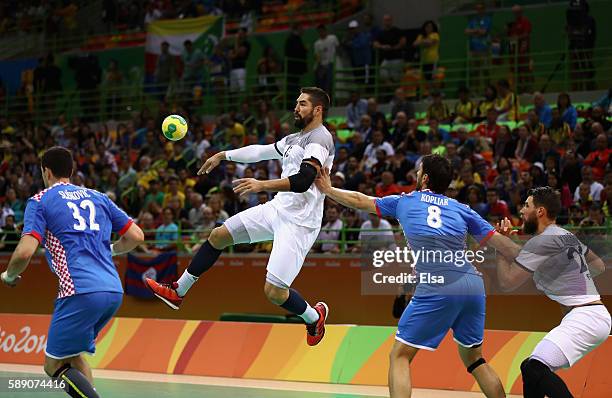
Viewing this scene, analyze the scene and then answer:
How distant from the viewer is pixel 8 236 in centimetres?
2289

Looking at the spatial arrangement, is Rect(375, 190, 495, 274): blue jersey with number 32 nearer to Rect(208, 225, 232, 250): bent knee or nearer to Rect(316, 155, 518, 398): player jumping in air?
Rect(316, 155, 518, 398): player jumping in air

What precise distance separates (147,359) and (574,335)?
27.0ft

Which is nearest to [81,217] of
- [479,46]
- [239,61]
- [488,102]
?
[488,102]

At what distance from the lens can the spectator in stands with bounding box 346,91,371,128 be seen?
2289 centimetres

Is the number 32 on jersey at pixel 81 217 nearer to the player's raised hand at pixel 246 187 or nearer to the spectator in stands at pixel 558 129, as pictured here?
the player's raised hand at pixel 246 187

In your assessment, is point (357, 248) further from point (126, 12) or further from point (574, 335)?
point (126, 12)

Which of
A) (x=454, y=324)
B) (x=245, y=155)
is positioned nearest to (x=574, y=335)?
(x=454, y=324)

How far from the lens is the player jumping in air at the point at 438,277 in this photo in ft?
28.6

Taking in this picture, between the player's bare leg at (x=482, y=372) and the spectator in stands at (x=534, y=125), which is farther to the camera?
the spectator in stands at (x=534, y=125)

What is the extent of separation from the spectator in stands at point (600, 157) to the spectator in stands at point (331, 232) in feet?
14.5

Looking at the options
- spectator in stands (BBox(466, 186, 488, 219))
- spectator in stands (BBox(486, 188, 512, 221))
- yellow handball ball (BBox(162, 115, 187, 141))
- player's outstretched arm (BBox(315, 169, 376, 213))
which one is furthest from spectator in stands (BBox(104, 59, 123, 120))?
player's outstretched arm (BBox(315, 169, 376, 213))

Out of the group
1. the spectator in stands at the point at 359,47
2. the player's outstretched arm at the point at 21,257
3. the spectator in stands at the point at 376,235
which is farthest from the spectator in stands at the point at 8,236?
the player's outstretched arm at the point at 21,257

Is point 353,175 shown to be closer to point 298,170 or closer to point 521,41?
point 521,41

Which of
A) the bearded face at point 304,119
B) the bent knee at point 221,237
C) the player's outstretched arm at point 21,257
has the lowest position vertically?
the bent knee at point 221,237
